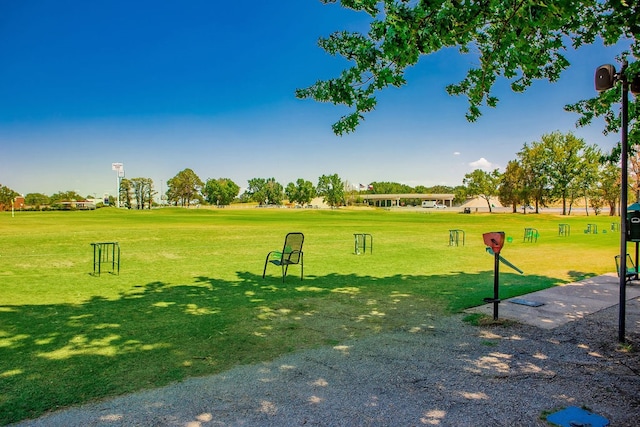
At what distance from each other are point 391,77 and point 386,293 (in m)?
4.94

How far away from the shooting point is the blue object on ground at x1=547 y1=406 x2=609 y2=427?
3.26 metres

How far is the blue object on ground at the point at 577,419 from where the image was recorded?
326 cm

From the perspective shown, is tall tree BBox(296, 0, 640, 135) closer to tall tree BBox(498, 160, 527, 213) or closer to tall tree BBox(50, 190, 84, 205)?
tall tree BBox(498, 160, 527, 213)

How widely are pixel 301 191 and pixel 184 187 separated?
42401 mm

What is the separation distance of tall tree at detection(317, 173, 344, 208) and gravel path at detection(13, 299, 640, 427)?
119088 mm

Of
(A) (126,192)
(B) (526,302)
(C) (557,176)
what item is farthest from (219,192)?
(B) (526,302)

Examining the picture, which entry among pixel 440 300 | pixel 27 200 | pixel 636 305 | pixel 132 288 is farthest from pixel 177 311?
pixel 27 200

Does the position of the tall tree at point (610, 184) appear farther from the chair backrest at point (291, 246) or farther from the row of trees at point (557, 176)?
the chair backrest at point (291, 246)

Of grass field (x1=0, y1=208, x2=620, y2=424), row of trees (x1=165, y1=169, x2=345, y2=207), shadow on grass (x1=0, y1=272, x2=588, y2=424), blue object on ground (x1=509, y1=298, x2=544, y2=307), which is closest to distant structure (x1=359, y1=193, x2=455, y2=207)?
row of trees (x1=165, y1=169, x2=345, y2=207)

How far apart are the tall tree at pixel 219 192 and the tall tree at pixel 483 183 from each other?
8322 centimetres

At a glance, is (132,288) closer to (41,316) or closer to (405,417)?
(41,316)

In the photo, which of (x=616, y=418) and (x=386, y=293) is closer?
(x=616, y=418)

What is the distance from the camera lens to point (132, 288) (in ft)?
30.8

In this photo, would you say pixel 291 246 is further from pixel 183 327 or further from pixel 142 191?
pixel 142 191
